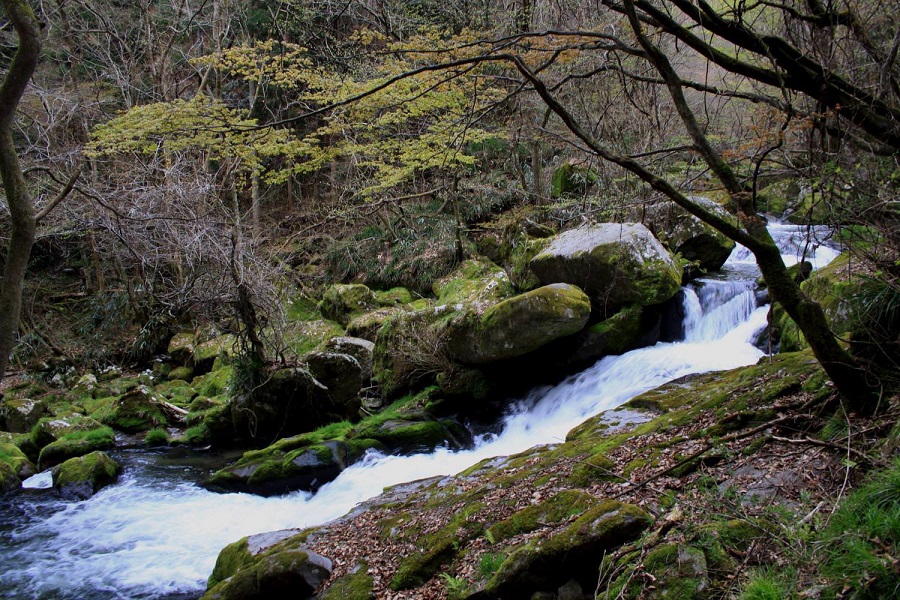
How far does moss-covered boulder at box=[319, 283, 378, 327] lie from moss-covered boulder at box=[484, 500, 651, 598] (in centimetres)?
1198

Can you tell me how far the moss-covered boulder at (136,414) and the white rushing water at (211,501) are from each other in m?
1.58

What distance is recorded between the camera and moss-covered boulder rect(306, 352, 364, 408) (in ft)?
34.8

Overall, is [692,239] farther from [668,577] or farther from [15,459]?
[15,459]

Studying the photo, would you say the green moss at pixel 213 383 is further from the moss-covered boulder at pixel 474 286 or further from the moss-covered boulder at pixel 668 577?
the moss-covered boulder at pixel 668 577

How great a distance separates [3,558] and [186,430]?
4975 mm

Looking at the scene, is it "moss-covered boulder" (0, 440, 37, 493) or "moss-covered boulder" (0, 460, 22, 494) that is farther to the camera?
"moss-covered boulder" (0, 440, 37, 493)

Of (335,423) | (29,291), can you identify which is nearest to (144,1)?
(29,291)

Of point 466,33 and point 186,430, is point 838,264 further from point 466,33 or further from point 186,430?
point 186,430

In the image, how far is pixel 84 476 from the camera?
8.86 metres

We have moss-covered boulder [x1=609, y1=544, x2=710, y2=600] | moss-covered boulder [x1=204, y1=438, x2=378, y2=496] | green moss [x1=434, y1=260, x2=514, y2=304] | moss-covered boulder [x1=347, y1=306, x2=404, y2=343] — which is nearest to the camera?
moss-covered boulder [x1=609, y1=544, x2=710, y2=600]

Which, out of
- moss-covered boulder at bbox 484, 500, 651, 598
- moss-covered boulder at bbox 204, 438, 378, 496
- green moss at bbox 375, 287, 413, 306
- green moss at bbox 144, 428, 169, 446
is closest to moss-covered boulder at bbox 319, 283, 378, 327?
green moss at bbox 375, 287, 413, 306

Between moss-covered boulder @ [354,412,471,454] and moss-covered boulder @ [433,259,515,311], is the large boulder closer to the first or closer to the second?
moss-covered boulder @ [433,259,515,311]

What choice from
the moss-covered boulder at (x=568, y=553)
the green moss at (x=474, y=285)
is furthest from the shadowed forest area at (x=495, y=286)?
the green moss at (x=474, y=285)

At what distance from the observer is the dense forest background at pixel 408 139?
135 inches
